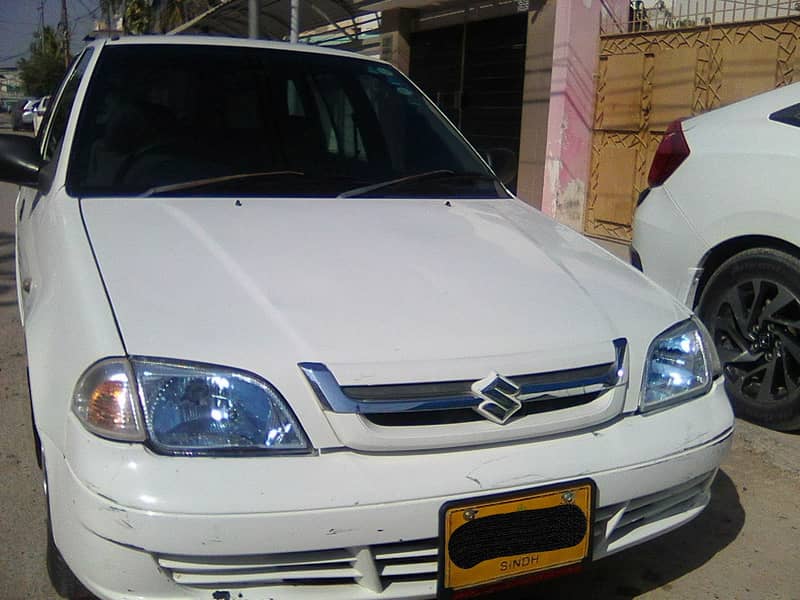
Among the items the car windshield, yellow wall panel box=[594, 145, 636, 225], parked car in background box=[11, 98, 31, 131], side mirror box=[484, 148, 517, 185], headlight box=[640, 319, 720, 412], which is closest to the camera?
headlight box=[640, 319, 720, 412]

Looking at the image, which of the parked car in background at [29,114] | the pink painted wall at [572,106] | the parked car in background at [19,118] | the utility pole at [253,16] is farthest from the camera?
the parked car in background at [19,118]

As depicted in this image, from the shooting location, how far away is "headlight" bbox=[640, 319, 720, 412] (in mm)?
2387

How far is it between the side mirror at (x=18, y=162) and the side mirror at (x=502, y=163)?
1.84 meters

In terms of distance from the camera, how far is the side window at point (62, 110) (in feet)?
11.1

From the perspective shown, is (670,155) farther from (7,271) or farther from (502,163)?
(7,271)

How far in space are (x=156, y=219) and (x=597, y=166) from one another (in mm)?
7015

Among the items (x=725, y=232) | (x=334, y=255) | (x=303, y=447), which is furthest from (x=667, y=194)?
(x=303, y=447)

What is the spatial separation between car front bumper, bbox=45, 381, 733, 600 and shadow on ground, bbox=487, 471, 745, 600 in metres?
0.63

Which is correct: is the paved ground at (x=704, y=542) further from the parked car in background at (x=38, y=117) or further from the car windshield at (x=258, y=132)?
the parked car in background at (x=38, y=117)

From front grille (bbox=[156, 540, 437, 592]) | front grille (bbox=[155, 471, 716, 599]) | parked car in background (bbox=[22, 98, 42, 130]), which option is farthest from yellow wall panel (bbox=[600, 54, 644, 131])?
front grille (bbox=[156, 540, 437, 592])

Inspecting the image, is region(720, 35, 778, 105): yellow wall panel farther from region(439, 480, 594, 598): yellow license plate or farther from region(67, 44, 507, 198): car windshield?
region(439, 480, 594, 598): yellow license plate

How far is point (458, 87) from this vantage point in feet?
38.6

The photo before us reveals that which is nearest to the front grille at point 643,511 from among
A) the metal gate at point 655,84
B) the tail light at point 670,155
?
the tail light at point 670,155

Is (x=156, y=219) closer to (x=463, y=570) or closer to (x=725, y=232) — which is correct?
(x=463, y=570)
